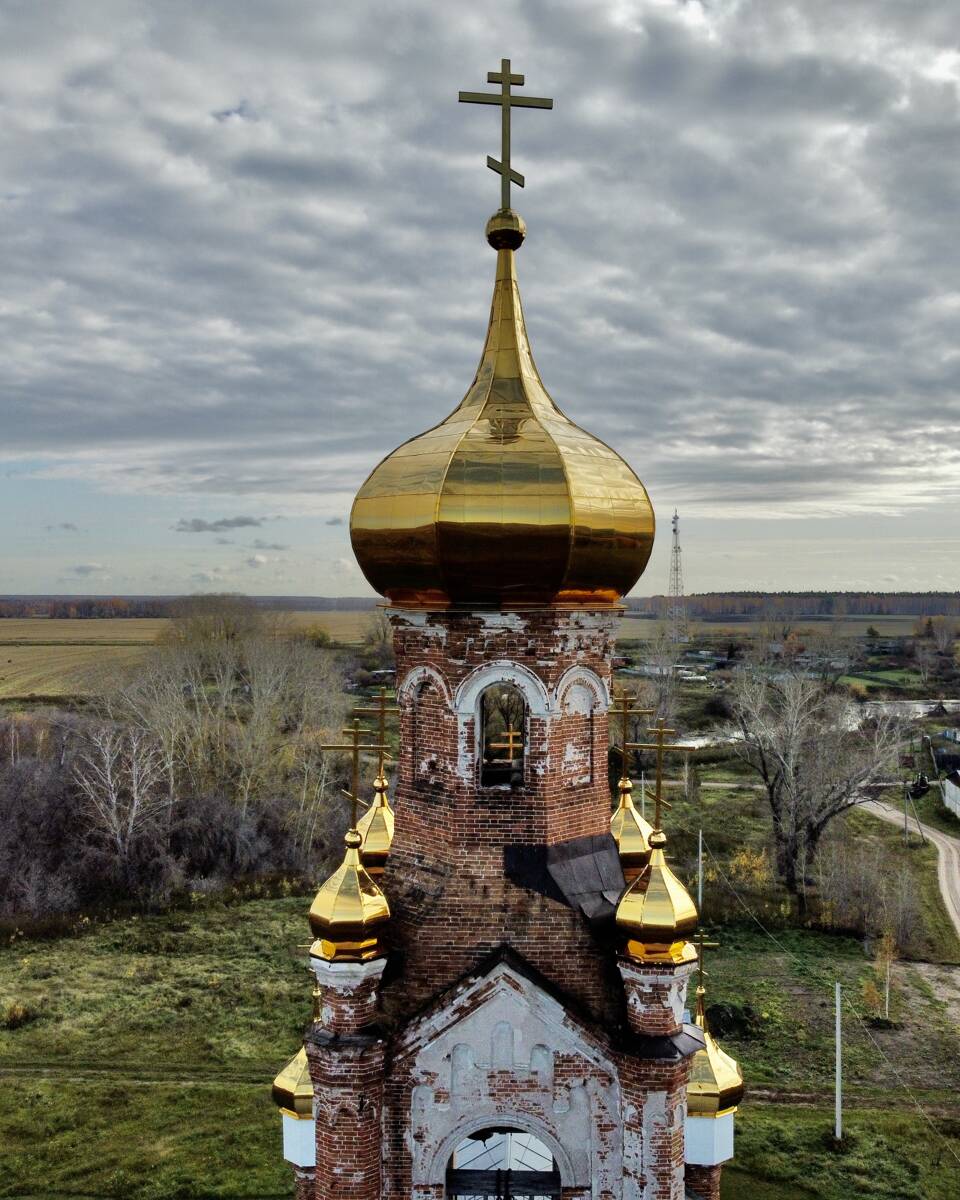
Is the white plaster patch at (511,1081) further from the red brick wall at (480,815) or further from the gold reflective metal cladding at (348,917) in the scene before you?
the gold reflective metal cladding at (348,917)

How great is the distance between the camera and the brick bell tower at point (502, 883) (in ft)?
21.6

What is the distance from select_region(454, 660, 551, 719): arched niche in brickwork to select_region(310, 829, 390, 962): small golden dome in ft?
4.68

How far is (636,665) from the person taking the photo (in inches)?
2857

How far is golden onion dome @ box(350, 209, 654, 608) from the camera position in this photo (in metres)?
6.75

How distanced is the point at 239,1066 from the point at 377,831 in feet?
43.9

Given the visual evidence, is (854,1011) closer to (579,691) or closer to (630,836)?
(630,836)

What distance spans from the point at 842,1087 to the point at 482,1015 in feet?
49.9

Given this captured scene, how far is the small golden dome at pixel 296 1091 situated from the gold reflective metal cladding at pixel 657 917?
3728 millimetres

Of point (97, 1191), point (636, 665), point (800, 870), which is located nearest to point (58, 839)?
point (97, 1191)

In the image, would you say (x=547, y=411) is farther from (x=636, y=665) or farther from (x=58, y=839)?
(x=636, y=665)

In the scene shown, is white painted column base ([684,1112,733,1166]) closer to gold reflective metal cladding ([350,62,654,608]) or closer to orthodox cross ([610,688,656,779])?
orthodox cross ([610,688,656,779])

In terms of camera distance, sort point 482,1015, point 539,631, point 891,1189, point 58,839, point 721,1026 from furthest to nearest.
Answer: point 58,839, point 721,1026, point 891,1189, point 539,631, point 482,1015

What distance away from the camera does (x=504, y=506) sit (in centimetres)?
673

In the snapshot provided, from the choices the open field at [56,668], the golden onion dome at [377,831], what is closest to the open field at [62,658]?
the open field at [56,668]
